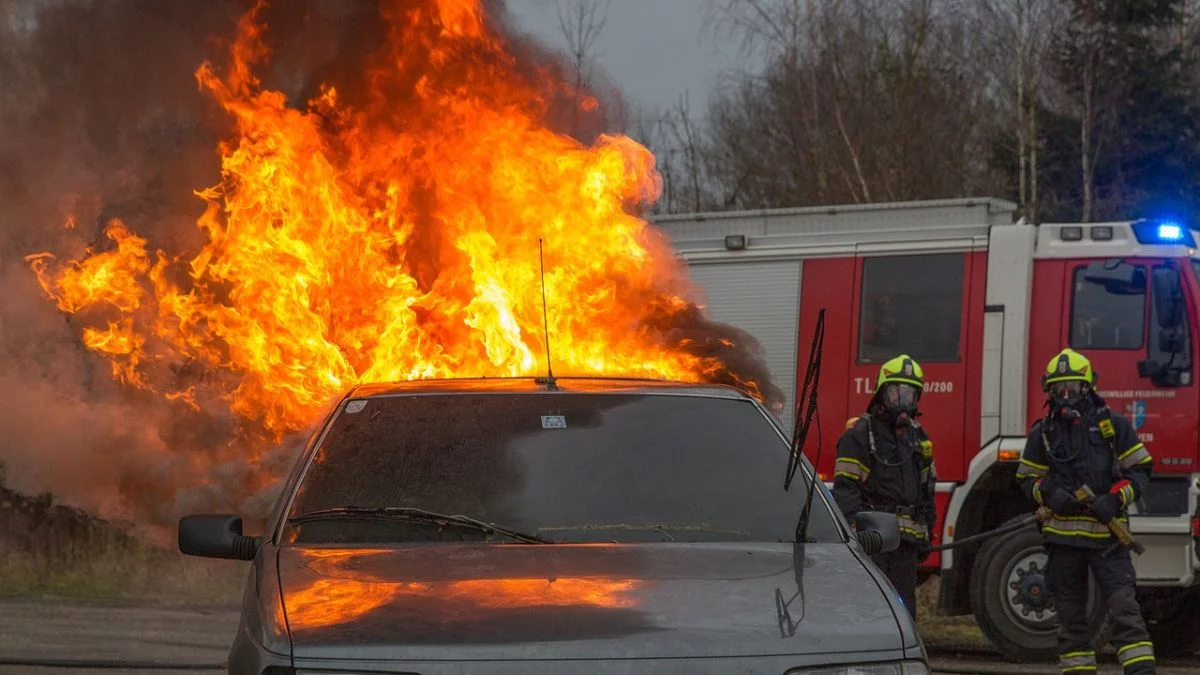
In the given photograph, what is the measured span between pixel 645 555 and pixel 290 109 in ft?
22.0

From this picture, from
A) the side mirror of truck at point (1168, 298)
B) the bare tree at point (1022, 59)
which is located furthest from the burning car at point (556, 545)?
the bare tree at point (1022, 59)

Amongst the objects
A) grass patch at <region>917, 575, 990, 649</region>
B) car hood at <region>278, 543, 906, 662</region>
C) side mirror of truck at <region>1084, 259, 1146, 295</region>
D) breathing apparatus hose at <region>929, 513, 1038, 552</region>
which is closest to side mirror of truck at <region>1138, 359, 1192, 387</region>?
side mirror of truck at <region>1084, 259, 1146, 295</region>

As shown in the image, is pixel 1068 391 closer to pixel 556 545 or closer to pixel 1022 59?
pixel 556 545

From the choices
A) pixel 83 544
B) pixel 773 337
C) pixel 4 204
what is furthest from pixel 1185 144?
pixel 4 204

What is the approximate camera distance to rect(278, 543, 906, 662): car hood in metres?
4.03

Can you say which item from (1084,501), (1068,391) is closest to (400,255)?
(1068,391)

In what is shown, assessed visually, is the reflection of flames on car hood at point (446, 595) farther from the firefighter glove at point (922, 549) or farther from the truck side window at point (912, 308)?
the truck side window at point (912, 308)

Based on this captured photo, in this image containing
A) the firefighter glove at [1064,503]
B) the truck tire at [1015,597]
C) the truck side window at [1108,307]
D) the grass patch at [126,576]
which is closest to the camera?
the firefighter glove at [1064,503]

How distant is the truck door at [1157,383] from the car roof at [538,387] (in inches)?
242

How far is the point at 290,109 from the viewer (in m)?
10.7

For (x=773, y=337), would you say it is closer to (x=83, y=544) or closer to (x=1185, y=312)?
(x=1185, y=312)

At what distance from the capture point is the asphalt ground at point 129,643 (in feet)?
33.2

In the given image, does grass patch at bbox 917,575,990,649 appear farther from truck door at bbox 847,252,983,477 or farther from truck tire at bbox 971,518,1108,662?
truck door at bbox 847,252,983,477

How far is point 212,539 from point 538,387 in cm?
120
